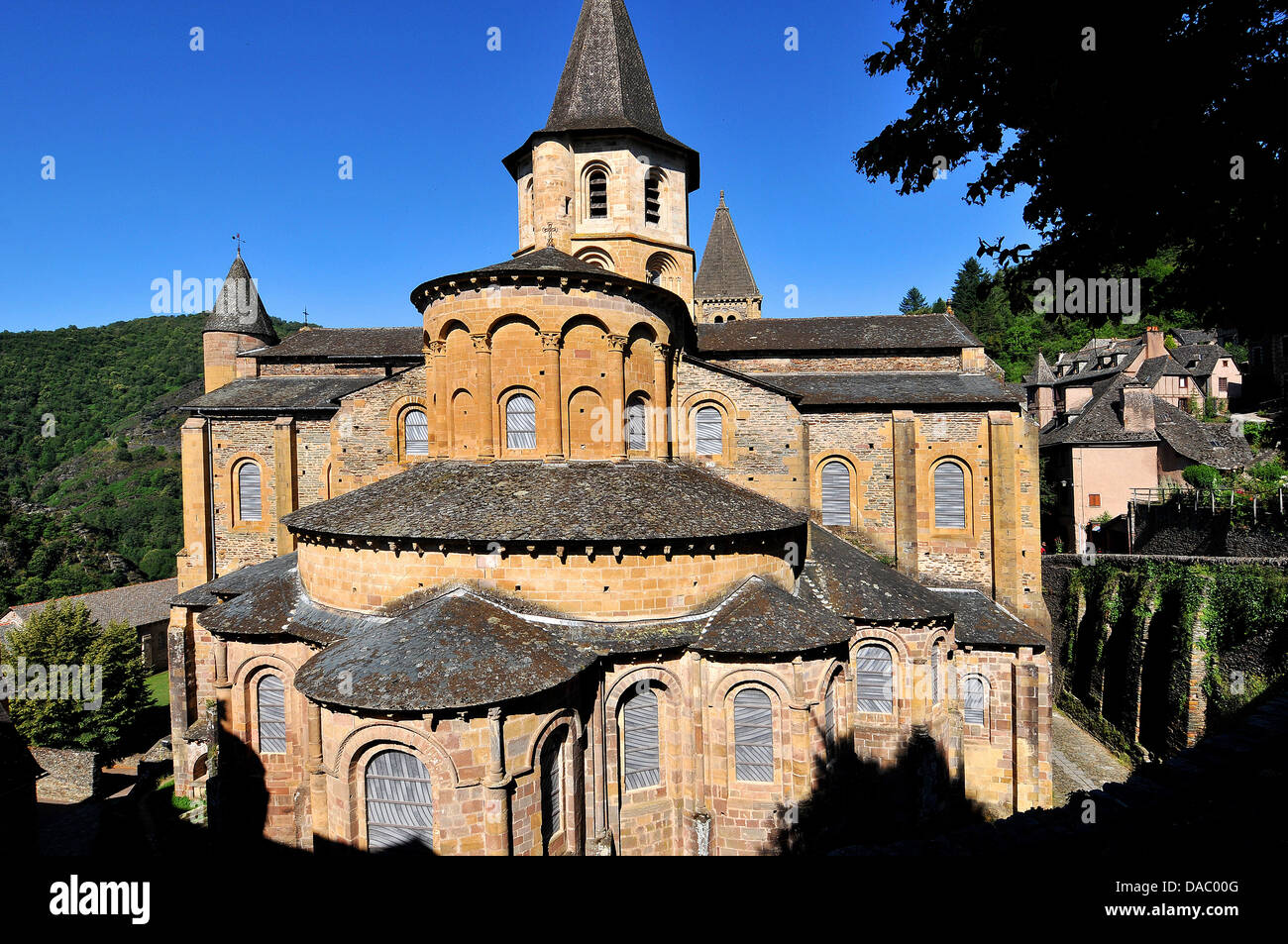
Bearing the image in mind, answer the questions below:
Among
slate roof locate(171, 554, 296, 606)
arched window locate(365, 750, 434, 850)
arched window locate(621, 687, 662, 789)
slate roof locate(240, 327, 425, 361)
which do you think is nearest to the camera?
arched window locate(365, 750, 434, 850)

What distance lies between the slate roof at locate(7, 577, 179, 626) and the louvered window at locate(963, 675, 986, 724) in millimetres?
42177

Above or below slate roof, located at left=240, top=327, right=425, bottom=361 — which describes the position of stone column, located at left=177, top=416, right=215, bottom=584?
below

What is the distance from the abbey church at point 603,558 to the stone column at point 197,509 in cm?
8

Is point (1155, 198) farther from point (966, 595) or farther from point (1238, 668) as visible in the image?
point (1238, 668)

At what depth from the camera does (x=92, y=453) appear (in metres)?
81.6

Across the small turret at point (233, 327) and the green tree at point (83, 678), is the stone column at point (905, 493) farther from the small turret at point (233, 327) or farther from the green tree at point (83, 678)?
the green tree at point (83, 678)

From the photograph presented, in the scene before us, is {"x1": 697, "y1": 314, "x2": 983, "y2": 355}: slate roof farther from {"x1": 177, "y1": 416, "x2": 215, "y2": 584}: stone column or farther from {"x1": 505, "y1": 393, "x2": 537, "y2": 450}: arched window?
{"x1": 177, "y1": 416, "x2": 215, "y2": 584}: stone column

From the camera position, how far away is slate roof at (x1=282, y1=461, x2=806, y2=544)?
11688 millimetres

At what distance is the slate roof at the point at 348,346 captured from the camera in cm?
2369

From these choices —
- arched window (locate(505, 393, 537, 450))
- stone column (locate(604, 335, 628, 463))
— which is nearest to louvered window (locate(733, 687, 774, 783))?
stone column (locate(604, 335, 628, 463))

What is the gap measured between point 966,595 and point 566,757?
1240 centimetres

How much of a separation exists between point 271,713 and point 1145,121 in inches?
670
